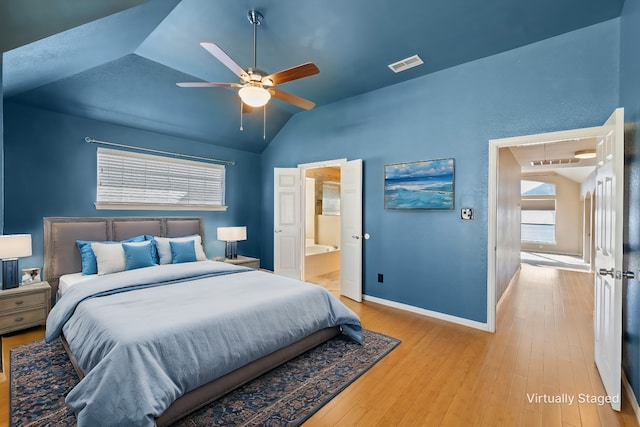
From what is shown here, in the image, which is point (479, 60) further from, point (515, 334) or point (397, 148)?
point (515, 334)

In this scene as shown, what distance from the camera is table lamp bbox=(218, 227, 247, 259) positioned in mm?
4836

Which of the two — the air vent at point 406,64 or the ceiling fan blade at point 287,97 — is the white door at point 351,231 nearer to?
the air vent at point 406,64

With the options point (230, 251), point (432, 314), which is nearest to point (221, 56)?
point (230, 251)

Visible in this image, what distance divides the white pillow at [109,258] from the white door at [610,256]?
4640mm

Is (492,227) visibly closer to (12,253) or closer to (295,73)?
(295,73)

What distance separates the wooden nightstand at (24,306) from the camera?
9.58 feet

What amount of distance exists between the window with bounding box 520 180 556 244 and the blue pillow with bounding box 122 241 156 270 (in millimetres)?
10468

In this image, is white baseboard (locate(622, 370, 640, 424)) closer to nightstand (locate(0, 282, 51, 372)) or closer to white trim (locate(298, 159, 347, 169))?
white trim (locate(298, 159, 347, 169))

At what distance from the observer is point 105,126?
13.0 feet

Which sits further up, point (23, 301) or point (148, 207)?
point (148, 207)

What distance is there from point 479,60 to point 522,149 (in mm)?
2325

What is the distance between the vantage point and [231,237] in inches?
190

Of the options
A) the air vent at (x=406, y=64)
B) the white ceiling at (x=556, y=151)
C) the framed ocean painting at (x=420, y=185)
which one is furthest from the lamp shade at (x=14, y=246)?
the white ceiling at (x=556, y=151)

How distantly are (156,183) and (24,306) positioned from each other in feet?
6.95
